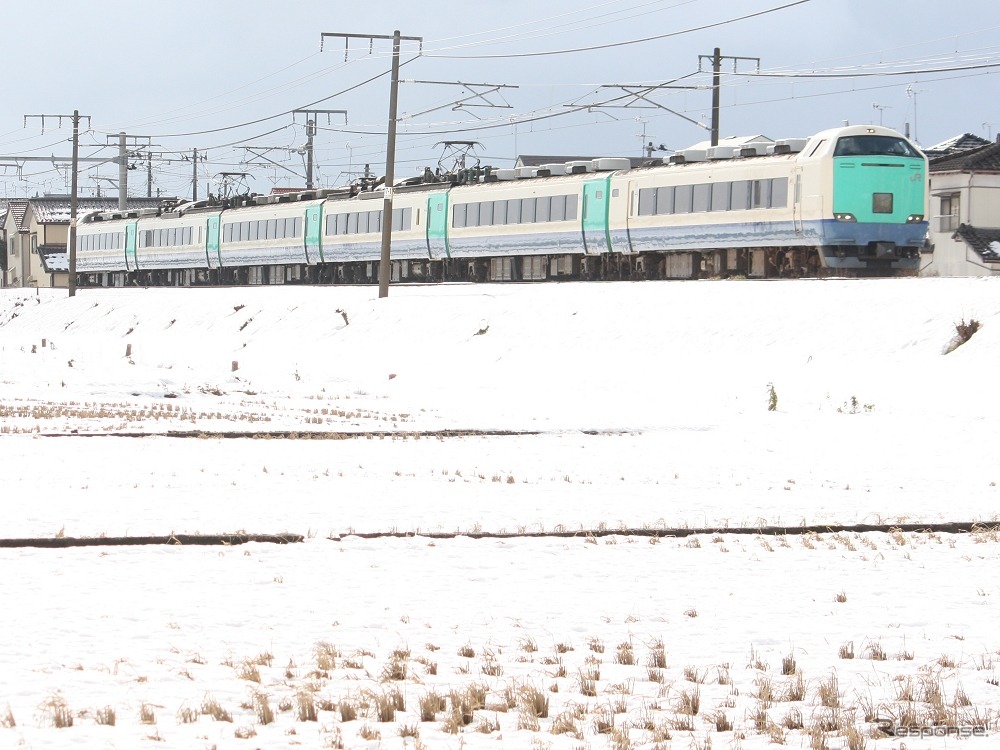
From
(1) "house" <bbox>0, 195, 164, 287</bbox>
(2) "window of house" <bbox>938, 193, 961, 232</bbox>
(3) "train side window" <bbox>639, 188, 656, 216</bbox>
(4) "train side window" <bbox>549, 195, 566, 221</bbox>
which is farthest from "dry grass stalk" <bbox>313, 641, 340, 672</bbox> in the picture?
(1) "house" <bbox>0, 195, 164, 287</bbox>

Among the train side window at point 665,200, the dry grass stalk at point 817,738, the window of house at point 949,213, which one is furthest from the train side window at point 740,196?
the dry grass stalk at point 817,738

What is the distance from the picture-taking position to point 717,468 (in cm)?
1702

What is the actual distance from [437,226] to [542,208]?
20.4 ft

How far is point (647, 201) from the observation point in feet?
124

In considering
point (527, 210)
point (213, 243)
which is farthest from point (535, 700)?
point (213, 243)

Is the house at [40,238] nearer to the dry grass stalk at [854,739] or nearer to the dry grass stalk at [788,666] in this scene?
the dry grass stalk at [788,666]

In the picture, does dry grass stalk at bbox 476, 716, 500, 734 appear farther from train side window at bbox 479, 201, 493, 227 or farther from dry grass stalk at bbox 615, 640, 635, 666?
train side window at bbox 479, 201, 493, 227

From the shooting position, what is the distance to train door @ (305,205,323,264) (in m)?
55.1

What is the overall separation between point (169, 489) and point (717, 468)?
6.45 metres

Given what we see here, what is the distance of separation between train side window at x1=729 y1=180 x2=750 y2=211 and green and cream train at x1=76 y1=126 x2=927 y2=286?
32 mm

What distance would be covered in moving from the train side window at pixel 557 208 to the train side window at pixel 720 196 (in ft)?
23.1

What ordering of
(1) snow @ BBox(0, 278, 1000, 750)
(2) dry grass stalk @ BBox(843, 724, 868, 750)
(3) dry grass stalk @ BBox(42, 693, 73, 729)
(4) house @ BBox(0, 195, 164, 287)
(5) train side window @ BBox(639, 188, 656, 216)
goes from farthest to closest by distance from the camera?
(4) house @ BBox(0, 195, 164, 287) → (5) train side window @ BBox(639, 188, 656, 216) → (1) snow @ BBox(0, 278, 1000, 750) → (3) dry grass stalk @ BBox(42, 693, 73, 729) → (2) dry grass stalk @ BBox(843, 724, 868, 750)

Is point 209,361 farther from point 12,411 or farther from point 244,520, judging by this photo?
point 244,520

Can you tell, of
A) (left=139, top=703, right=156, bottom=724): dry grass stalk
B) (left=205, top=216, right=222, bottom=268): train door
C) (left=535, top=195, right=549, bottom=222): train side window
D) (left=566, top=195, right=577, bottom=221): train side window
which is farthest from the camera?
(left=205, top=216, right=222, bottom=268): train door
